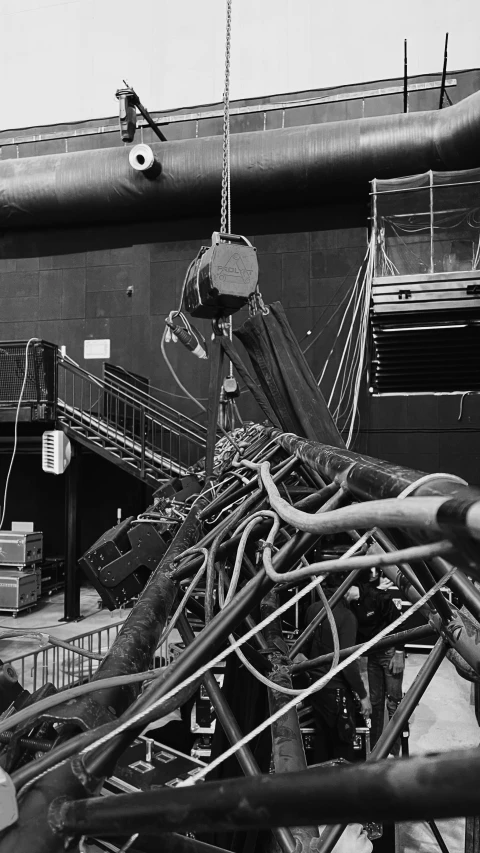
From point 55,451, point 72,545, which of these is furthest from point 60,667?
point 55,451

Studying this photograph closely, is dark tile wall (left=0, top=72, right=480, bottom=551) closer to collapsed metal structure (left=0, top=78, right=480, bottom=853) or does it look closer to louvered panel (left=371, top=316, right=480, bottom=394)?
louvered panel (left=371, top=316, right=480, bottom=394)

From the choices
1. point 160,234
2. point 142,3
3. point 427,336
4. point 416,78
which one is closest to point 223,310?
point 427,336

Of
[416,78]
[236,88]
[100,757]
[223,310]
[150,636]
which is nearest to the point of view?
[100,757]

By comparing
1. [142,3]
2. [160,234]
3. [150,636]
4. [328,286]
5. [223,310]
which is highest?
[142,3]

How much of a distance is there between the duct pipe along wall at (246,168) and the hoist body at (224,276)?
6412mm

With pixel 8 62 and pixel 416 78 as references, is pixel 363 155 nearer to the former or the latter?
pixel 416 78

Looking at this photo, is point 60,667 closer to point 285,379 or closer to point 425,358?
point 285,379

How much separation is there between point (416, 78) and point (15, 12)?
28.9 feet

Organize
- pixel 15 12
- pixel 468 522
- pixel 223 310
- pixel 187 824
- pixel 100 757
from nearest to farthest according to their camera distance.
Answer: pixel 468 522
pixel 187 824
pixel 100 757
pixel 223 310
pixel 15 12

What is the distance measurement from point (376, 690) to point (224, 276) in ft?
12.1

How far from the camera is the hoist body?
359cm

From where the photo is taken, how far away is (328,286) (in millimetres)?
10859

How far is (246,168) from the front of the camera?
956 centimetres

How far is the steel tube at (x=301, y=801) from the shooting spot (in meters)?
0.51
